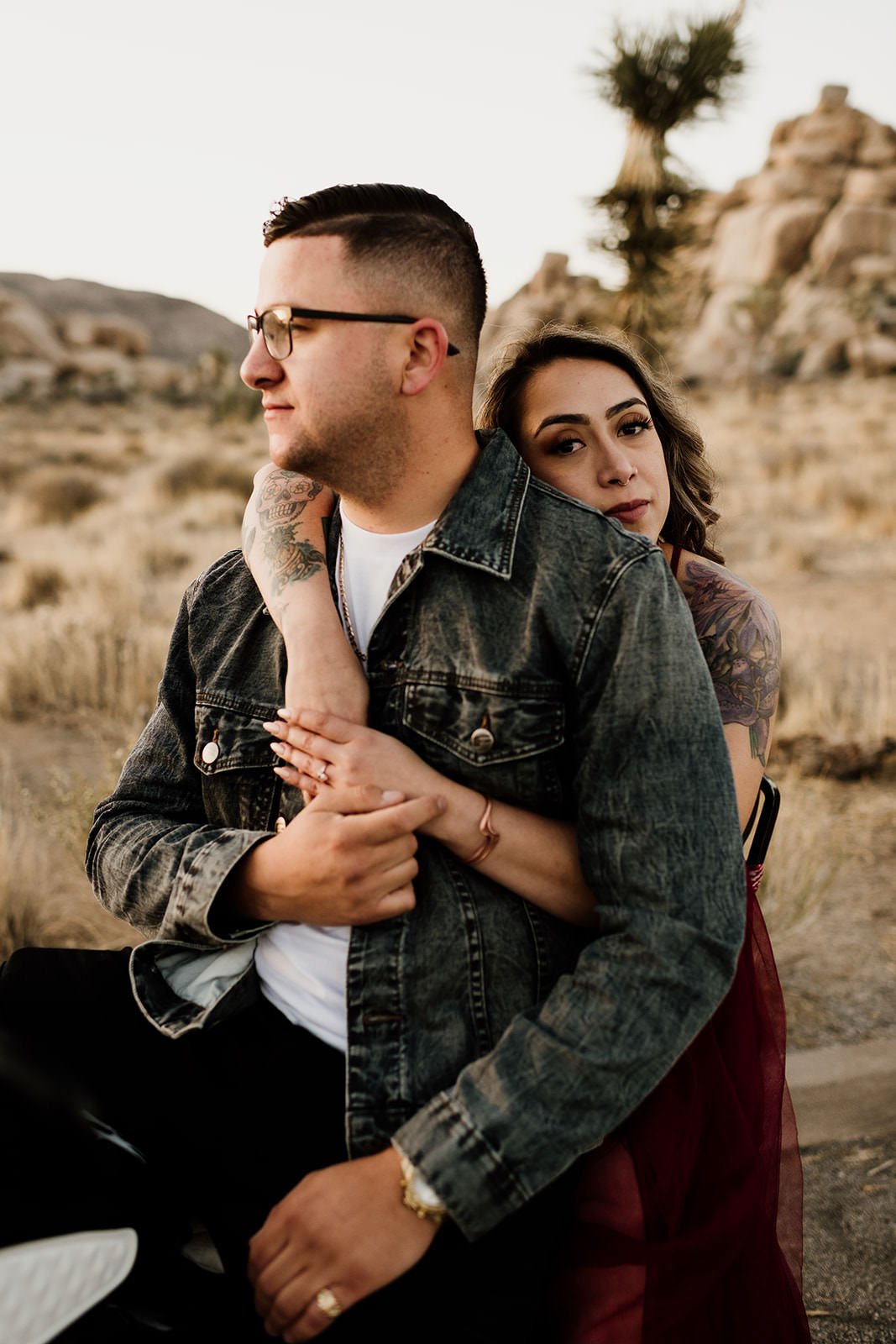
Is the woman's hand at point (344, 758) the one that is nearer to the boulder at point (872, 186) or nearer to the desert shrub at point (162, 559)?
the desert shrub at point (162, 559)

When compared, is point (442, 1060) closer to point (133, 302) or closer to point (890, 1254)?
point (890, 1254)

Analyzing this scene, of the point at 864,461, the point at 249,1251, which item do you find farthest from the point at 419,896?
the point at 864,461

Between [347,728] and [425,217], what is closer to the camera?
[347,728]

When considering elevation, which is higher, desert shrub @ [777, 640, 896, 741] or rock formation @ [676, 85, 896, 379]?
rock formation @ [676, 85, 896, 379]

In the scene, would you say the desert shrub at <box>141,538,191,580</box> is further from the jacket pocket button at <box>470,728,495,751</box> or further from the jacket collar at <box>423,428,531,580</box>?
the jacket pocket button at <box>470,728,495,751</box>

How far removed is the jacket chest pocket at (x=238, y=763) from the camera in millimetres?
1942

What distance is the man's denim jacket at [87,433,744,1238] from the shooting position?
5.02ft

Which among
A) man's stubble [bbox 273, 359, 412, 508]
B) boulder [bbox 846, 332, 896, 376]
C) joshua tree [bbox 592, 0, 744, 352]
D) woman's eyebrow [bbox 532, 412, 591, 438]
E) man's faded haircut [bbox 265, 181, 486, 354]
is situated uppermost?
boulder [bbox 846, 332, 896, 376]

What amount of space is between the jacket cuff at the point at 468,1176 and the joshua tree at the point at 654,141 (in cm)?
857

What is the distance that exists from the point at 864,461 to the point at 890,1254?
15816 millimetres

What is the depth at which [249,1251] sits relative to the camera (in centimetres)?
154

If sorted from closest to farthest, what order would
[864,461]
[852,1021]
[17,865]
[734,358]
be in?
[852,1021]
[17,865]
[864,461]
[734,358]

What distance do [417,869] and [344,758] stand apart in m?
0.22

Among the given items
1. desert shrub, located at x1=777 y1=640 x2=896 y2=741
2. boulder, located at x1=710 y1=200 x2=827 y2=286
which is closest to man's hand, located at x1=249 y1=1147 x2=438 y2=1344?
desert shrub, located at x1=777 y1=640 x2=896 y2=741
